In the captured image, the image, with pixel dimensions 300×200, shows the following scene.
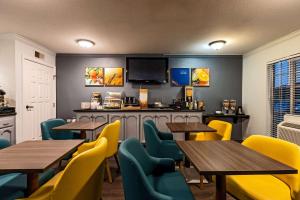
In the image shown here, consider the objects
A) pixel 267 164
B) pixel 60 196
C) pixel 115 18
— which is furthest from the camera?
pixel 115 18

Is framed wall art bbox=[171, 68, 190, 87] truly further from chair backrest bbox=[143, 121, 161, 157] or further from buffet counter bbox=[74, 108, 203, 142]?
chair backrest bbox=[143, 121, 161, 157]

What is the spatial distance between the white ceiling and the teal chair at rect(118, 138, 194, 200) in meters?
1.83

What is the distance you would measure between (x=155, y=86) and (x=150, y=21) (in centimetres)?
242

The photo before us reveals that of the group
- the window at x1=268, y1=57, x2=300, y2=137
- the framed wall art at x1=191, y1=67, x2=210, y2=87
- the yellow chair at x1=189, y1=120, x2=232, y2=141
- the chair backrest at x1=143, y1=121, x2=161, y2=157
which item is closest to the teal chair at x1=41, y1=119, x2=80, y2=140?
the chair backrest at x1=143, y1=121, x2=161, y2=157

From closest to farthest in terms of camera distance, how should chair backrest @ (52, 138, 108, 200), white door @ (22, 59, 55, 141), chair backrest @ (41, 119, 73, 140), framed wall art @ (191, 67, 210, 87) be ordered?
chair backrest @ (52, 138, 108, 200) → chair backrest @ (41, 119, 73, 140) → white door @ (22, 59, 55, 141) → framed wall art @ (191, 67, 210, 87)

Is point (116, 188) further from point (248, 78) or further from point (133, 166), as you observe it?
point (248, 78)

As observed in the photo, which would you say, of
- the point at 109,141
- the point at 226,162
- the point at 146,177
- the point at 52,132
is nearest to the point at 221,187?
the point at 226,162

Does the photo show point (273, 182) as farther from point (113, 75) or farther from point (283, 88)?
point (113, 75)

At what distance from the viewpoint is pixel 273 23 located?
307 cm

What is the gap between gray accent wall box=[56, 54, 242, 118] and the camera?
519cm

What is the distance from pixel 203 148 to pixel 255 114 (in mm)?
3699

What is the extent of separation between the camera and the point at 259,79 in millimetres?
4562

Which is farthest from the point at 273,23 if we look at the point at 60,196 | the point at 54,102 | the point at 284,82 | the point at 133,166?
the point at 54,102

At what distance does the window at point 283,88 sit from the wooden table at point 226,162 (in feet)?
8.78
